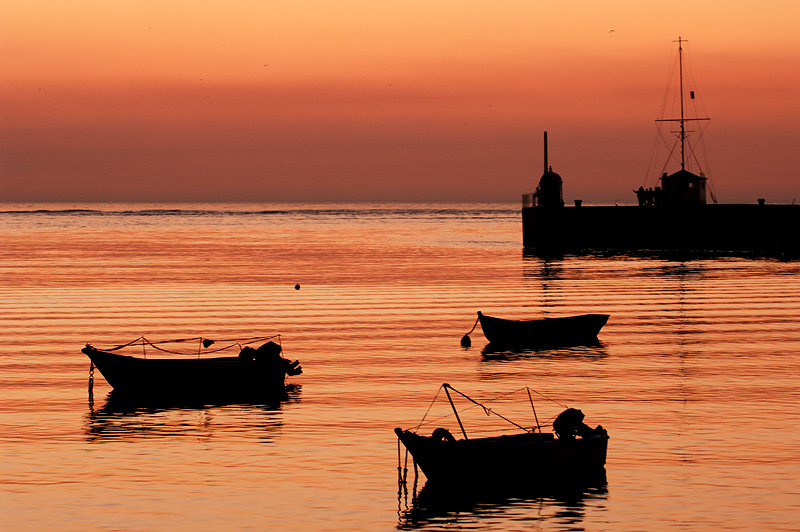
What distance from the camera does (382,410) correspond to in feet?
87.1

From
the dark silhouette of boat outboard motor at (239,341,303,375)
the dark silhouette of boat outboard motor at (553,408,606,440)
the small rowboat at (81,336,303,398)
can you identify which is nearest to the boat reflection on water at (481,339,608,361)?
the dark silhouette of boat outboard motor at (239,341,303,375)

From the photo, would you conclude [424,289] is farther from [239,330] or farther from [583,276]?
[239,330]

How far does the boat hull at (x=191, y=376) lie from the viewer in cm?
3005

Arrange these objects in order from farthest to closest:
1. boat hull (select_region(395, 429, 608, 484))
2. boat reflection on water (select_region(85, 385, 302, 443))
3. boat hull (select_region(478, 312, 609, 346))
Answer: boat hull (select_region(478, 312, 609, 346)) < boat reflection on water (select_region(85, 385, 302, 443)) < boat hull (select_region(395, 429, 608, 484))

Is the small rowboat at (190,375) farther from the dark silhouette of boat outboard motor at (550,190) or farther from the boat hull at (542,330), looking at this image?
the dark silhouette of boat outboard motor at (550,190)

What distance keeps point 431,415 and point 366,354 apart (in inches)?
402

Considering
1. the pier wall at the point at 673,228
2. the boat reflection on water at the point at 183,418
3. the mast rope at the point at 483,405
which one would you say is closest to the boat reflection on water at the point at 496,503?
the mast rope at the point at 483,405

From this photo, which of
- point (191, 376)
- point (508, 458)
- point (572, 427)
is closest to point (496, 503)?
point (508, 458)

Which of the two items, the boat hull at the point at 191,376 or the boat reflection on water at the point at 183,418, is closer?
the boat reflection on water at the point at 183,418

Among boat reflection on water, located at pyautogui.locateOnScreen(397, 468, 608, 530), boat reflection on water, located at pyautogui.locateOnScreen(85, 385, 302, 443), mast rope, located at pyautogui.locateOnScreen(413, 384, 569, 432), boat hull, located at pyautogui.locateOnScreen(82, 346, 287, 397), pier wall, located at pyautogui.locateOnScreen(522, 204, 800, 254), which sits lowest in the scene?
boat reflection on water, located at pyautogui.locateOnScreen(397, 468, 608, 530)

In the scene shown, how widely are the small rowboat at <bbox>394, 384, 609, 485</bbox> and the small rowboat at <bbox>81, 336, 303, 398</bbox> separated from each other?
35.0 feet

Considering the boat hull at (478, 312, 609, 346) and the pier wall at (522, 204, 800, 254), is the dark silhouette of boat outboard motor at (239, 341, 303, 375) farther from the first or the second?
the pier wall at (522, 204, 800, 254)

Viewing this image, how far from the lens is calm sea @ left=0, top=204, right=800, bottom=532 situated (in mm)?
18859

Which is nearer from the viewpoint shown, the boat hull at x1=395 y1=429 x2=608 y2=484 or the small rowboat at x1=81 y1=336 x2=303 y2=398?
the boat hull at x1=395 y1=429 x2=608 y2=484
